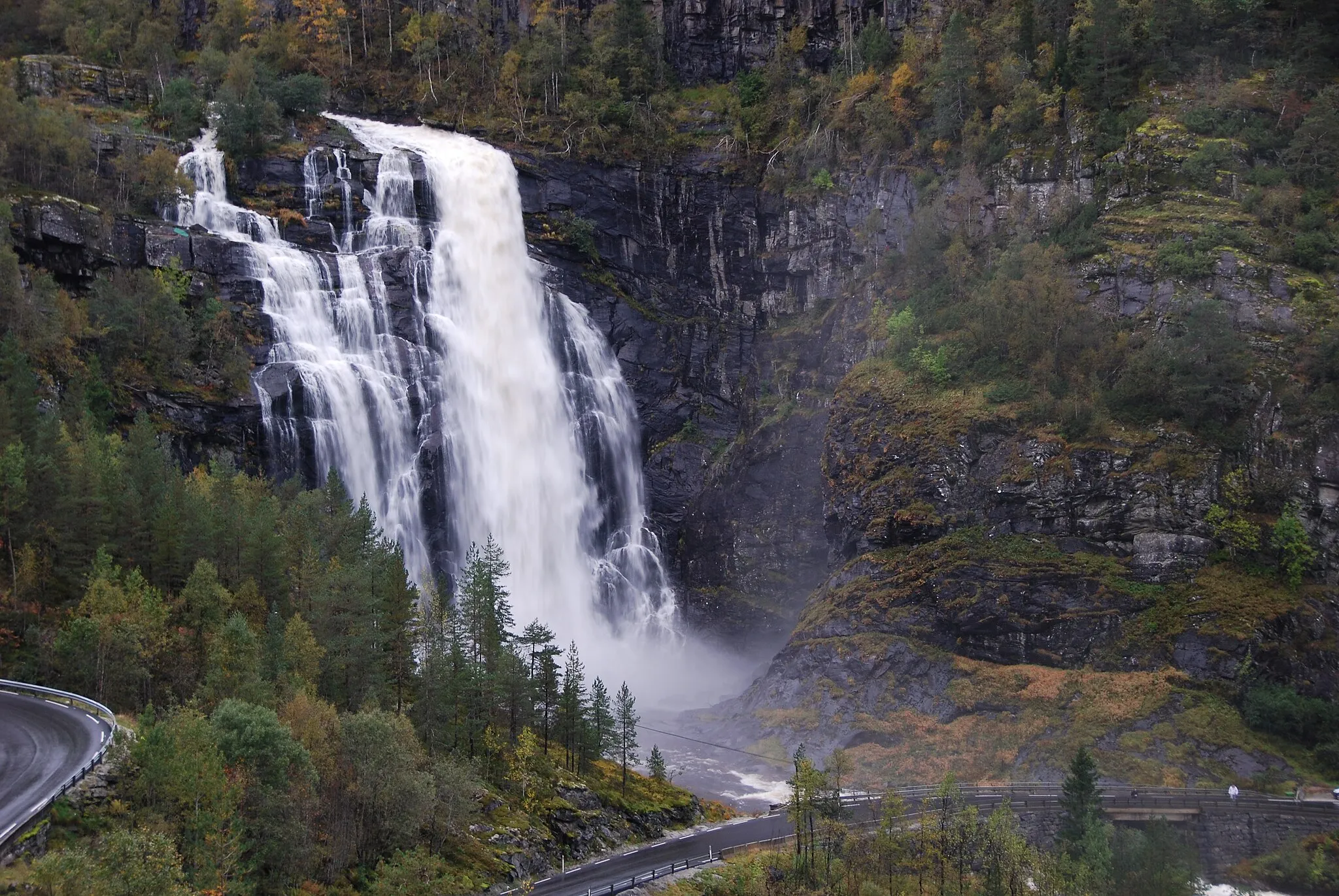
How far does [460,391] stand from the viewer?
2904 inches

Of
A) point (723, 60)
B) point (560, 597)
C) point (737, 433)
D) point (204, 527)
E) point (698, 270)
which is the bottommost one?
point (560, 597)

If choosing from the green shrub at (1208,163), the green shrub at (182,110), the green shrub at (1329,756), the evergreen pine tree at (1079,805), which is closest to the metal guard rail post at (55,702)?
the evergreen pine tree at (1079,805)

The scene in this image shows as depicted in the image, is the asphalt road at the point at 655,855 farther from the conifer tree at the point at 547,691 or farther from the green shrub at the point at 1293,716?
the green shrub at the point at 1293,716

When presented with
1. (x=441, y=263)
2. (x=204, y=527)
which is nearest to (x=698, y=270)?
(x=441, y=263)

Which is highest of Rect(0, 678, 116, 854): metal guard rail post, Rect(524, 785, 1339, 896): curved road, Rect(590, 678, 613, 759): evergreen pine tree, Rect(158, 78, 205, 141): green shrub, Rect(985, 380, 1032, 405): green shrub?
Rect(158, 78, 205, 141): green shrub

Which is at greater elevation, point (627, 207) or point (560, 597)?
point (627, 207)

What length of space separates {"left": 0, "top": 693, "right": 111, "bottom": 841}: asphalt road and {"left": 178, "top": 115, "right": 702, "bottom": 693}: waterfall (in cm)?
3196

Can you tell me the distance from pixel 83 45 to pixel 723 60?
51541 millimetres

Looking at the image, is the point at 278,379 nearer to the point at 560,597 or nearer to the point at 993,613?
the point at 560,597

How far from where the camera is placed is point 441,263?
76.4 m

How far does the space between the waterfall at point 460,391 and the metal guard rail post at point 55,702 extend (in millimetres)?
29987

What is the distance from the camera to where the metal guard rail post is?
25.1 metres

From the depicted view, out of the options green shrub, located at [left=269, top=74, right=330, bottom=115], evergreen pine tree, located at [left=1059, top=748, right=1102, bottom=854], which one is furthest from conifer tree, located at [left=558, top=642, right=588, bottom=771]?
green shrub, located at [left=269, top=74, right=330, bottom=115]

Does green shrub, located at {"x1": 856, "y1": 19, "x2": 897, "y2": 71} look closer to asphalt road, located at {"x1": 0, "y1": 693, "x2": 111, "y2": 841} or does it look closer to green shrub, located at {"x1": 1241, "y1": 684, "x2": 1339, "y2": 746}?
green shrub, located at {"x1": 1241, "y1": 684, "x2": 1339, "y2": 746}
